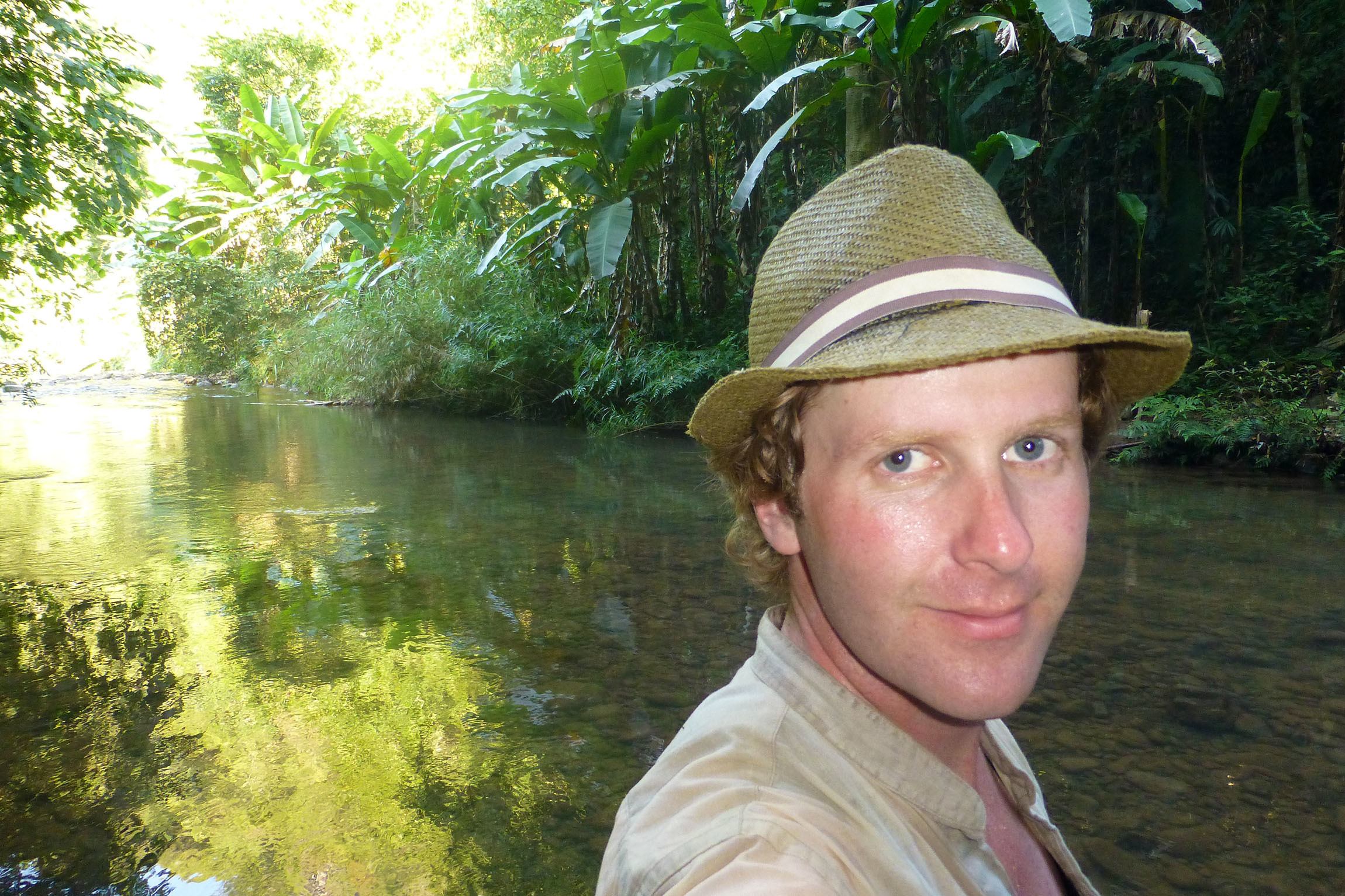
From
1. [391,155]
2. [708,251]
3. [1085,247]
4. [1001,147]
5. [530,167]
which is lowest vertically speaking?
[1085,247]

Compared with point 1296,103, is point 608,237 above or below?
A: below

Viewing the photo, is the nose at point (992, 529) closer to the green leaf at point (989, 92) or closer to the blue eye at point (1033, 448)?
the blue eye at point (1033, 448)

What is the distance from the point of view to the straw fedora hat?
3.82ft

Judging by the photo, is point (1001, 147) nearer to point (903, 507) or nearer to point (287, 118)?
point (903, 507)

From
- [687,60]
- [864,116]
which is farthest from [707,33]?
[864,116]

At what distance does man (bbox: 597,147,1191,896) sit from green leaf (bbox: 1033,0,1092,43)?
666 cm

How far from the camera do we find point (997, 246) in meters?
1.26

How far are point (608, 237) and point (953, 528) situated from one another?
986cm

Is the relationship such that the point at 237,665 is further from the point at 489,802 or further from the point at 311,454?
the point at 311,454

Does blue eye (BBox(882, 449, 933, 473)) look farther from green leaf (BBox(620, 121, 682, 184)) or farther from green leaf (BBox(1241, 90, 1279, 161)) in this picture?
green leaf (BBox(620, 121, 682, 184))

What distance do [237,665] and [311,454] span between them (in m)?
6.53

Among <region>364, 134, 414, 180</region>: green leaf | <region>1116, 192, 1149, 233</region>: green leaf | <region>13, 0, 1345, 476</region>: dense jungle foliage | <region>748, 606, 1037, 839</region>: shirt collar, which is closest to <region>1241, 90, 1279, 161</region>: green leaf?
<region>13, 0, 1345, 476</region>: dense jungle foliage

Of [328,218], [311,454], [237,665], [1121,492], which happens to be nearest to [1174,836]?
[237,665]

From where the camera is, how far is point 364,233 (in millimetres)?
17594
